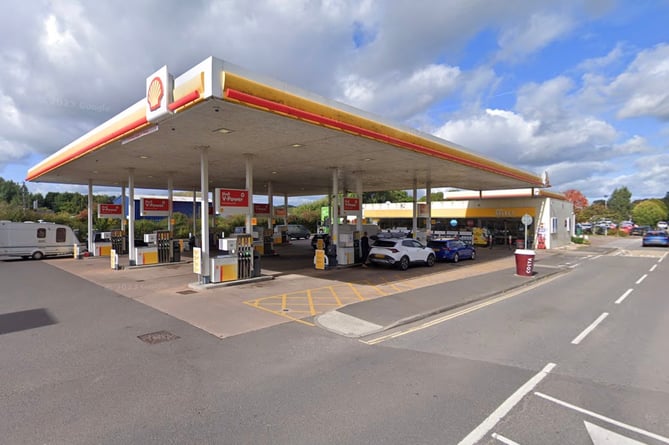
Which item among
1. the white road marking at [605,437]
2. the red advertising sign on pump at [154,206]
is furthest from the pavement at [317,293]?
the white road marking at [605,437]

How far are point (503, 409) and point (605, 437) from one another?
96 cm

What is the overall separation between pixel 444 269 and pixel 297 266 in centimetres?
700

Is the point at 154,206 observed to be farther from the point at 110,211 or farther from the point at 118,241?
the point at 118,241

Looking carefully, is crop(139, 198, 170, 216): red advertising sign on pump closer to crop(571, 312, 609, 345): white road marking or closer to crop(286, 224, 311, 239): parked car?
crop(571, 312, 609, 345): white road marking

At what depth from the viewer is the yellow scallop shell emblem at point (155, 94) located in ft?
28.6

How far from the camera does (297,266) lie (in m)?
18.1

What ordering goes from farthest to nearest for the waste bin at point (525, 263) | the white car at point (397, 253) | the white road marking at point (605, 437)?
the white car at point (397, 253) → the waste bin at point (525, 263) → the white road marking at point (605, 437)

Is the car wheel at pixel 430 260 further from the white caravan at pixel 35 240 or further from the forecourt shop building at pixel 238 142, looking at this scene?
the white caravan at pixel 35 240

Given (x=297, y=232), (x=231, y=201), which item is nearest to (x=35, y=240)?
(x=231, y=201)

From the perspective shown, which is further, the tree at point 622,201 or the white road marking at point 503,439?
the tree at point 622,201

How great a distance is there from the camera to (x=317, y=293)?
1138 centimetres

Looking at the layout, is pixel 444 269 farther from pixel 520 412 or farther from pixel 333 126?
pixel 520 412

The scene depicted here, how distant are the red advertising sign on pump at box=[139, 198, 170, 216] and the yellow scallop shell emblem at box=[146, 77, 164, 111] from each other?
10.9 m

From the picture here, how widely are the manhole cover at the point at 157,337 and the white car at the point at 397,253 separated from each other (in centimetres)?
1111
